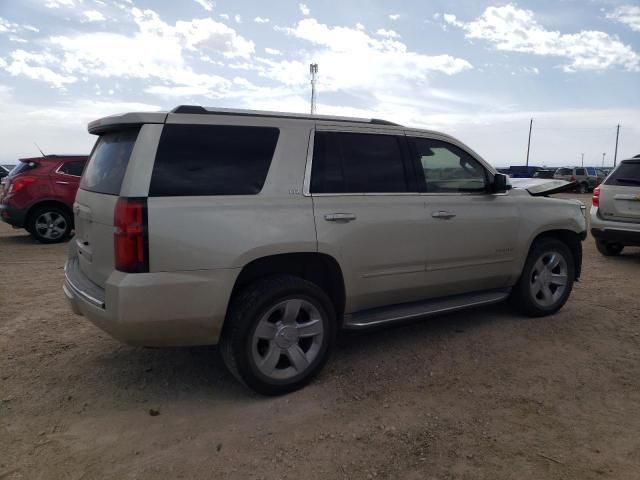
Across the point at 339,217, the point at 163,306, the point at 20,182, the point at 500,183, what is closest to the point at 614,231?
the point at 500,183

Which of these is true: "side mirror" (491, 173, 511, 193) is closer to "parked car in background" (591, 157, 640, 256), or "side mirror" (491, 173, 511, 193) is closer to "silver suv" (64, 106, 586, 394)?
"silver suv" (64, 106, 586, 394)

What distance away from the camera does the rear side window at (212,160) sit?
3064 mm

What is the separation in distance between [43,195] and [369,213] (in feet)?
25.8

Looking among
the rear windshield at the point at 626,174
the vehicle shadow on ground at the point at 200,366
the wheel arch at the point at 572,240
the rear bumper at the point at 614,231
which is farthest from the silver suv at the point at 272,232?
the rear windshield at the point at 626,174

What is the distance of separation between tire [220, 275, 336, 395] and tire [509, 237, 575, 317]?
2287 mm

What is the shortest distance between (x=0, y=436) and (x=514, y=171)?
4648cm

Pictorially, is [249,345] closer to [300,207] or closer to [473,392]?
[300,207]

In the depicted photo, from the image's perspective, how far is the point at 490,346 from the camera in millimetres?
4309

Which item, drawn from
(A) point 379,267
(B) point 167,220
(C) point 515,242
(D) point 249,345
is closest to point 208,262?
(B) point 167,220

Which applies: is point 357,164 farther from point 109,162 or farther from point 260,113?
point 109,162

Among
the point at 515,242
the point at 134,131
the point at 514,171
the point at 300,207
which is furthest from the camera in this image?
the point at 514,171

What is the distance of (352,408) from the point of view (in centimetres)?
327

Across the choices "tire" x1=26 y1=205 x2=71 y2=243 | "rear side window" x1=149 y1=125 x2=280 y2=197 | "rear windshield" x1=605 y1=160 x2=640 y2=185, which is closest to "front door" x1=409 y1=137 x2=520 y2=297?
"rear side window" x1=149 y1=125 x2=280 y2=197

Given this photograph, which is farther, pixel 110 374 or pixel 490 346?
pixel 490 346
